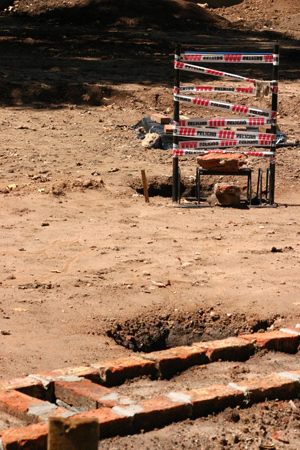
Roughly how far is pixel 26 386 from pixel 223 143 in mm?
5704

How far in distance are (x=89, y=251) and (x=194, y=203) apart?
2830 mm

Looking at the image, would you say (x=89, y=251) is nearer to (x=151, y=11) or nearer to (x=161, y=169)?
(x=161, y=169)

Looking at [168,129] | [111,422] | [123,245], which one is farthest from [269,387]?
[168,129]

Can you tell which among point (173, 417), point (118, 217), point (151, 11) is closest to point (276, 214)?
point (118, 217)

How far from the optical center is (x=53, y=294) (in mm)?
5367

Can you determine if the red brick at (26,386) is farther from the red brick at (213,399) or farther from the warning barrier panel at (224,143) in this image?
the warning barrier panel at (224,143)

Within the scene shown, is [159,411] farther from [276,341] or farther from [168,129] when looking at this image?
[168,129]

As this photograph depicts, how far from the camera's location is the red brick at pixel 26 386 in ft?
12.0

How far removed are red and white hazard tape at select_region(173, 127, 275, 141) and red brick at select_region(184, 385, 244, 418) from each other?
211 inches

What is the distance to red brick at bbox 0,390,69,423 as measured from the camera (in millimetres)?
3346

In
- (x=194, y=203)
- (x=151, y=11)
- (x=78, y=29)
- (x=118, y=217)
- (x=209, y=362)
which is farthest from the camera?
(x=151, y=11)

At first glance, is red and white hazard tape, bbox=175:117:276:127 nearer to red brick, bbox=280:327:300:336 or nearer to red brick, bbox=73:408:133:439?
red brick, bbox=280:327:300:336

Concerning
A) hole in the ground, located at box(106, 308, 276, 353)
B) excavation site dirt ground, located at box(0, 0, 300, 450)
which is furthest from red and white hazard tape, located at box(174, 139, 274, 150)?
hole in the ground, located at box(106, 308, 276, 353)

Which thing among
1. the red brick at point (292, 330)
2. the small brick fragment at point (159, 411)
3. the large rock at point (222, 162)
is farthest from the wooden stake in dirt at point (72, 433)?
the large rock at point (222, 162)
